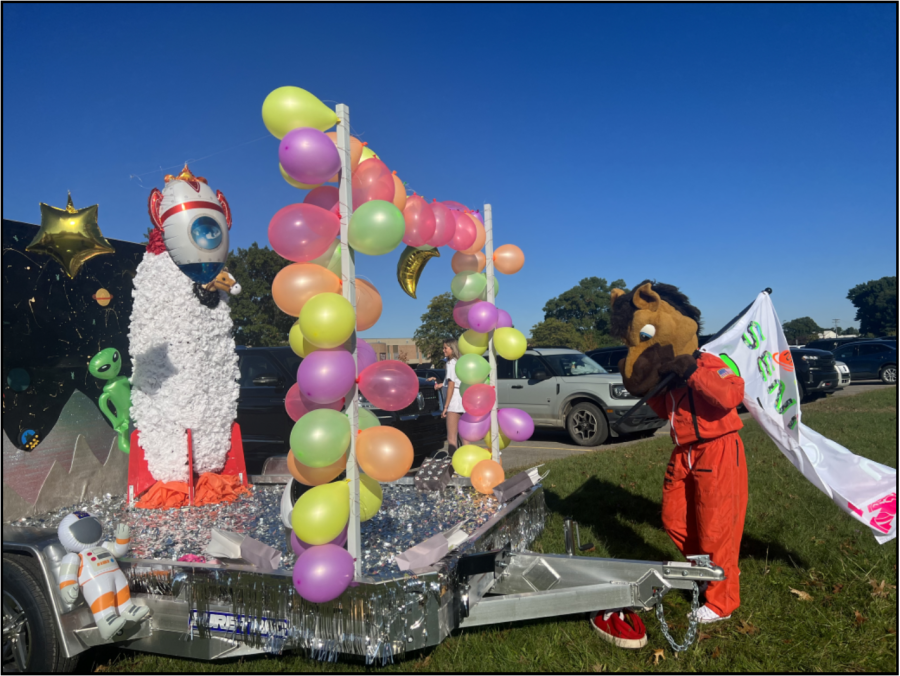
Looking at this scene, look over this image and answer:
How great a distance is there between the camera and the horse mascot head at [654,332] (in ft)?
11.0

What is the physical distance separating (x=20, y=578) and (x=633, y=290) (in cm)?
366

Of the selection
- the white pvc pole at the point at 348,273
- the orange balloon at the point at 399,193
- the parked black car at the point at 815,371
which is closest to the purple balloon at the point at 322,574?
the white pvc pole at the point at 348,273

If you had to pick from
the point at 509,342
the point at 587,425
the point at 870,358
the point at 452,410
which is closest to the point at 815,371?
the point at 587,425

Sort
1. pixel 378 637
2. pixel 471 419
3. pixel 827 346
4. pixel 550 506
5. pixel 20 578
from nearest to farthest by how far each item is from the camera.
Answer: pixel 378 637 < pixel 20 578 < pixel 471 419 < pixel 550 506 < pixel 827 346

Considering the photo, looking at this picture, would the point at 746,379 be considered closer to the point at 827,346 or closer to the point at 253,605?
the point at 253,605

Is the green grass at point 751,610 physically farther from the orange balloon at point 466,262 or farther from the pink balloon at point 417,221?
the pink balloon at point 417,221

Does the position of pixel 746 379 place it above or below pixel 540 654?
above

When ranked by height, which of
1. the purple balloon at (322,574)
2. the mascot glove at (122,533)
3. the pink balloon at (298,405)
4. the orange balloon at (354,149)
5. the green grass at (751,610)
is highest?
the orange balloon at (354,149)

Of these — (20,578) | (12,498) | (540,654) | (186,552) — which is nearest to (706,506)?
(540,654)

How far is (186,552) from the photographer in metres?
3.26

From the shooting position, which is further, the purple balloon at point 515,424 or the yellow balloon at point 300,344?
the purple balloon at point 515,424

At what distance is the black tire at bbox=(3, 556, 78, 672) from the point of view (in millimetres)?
2752

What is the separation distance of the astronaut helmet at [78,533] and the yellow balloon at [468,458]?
8.36 feet

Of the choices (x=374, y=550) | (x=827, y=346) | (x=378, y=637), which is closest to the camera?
(x=378, y=637)
